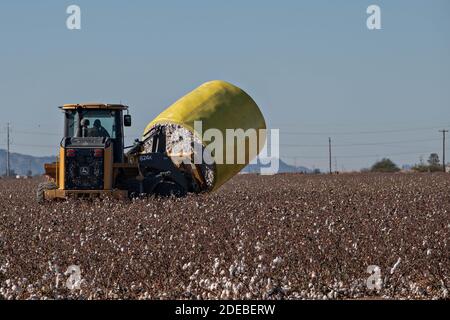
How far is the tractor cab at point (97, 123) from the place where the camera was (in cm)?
2080

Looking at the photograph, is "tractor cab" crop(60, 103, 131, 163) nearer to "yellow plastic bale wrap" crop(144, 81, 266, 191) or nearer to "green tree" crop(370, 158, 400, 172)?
"yellow plastic bale wrap" crop(144, 81, 266, 191)

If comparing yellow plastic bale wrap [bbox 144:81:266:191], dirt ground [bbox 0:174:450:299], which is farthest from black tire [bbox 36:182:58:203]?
dirt ground [bbox 0:174:450:299]

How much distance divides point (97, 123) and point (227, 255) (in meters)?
9.61

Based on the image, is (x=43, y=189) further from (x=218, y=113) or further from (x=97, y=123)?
(x=218, y=113)

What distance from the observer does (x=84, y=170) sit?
2033cm

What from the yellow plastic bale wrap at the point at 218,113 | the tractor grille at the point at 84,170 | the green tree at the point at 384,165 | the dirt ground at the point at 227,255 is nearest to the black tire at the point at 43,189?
the tractor grille at the point at 84,170

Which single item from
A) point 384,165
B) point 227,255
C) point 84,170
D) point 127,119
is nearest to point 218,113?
point 127,119

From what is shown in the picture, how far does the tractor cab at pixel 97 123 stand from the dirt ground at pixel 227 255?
411 cm

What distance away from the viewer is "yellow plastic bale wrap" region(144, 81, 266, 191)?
21.9m

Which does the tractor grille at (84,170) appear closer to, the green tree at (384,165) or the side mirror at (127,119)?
the side mirror at (127,119)

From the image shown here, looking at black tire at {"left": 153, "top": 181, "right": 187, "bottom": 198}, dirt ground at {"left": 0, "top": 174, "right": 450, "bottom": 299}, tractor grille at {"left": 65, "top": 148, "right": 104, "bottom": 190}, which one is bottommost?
dirt ground at {"left": 0, "top": 174, "right": 450, "bottom": 299}
